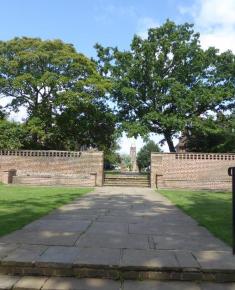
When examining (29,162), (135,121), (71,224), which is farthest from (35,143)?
(71,224)

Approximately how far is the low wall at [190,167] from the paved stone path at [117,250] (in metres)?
16.7

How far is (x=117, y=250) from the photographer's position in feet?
20.3

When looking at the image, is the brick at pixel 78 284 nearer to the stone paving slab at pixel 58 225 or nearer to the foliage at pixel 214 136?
the stone paving slab at pixel 58 225

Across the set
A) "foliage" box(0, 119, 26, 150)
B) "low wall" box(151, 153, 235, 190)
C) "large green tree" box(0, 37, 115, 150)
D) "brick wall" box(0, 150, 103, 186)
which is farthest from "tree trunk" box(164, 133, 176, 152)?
"foliage" box(0, 119, 26, 150)

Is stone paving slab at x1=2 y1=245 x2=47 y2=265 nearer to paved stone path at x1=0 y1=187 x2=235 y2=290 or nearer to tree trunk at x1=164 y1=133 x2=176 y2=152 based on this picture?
paved stone path at x1=0 y1=187 x2=235 y2=290

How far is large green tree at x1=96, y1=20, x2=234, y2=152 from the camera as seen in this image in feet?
118

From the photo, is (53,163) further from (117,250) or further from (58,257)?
(58,257)

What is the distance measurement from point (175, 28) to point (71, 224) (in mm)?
31884

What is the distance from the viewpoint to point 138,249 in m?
6.35

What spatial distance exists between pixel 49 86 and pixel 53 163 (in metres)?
6.79

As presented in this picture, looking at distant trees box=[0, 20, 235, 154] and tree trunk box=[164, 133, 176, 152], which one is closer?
distant trees box=[0, 20, 235, 154]

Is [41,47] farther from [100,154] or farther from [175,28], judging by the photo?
[175,28]

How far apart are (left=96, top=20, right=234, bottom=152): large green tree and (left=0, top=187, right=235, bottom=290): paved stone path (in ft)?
88.8

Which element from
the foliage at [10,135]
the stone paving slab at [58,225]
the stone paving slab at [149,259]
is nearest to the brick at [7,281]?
the stone paving slab at [149,259]
